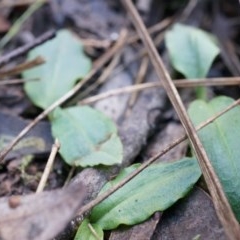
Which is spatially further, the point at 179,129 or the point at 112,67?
the point at 112,67

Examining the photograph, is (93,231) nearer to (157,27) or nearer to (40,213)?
(40,213)

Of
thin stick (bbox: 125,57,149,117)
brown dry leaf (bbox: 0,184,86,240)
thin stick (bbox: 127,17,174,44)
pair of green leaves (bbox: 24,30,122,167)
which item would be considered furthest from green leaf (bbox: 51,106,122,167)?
thin stick (bbox: 127,17,174,44)

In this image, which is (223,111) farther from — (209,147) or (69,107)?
(69,107)

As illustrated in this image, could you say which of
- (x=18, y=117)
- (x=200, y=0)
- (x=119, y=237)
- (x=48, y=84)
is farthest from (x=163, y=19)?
(x=119, y=237)

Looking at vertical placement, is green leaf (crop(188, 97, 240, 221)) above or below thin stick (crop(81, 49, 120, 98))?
below

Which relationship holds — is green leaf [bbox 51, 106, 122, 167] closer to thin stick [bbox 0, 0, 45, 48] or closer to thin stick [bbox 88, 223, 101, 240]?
thin stick [bbox 88, 223, 101, 240]

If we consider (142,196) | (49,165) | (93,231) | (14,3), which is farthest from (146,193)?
(14,3)

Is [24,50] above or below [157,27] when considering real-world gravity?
above
